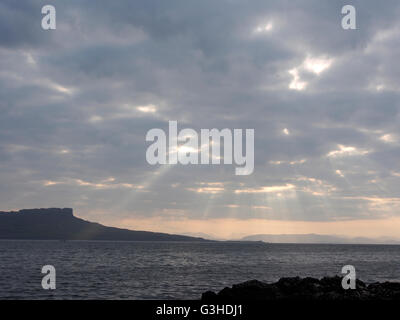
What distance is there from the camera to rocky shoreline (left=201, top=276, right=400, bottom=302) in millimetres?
26406

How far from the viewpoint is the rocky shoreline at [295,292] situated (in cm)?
2641

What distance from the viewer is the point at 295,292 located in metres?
29.7

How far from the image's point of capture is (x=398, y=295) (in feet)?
89.7

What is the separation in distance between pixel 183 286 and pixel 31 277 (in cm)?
2319
